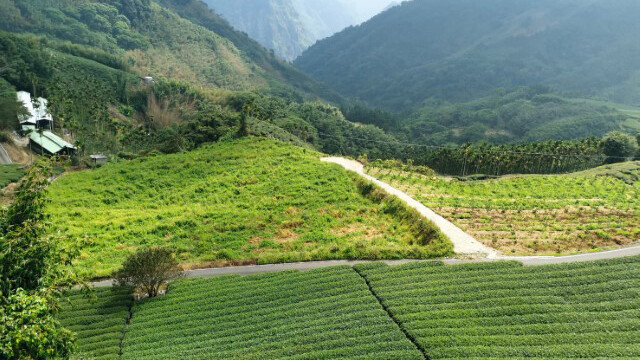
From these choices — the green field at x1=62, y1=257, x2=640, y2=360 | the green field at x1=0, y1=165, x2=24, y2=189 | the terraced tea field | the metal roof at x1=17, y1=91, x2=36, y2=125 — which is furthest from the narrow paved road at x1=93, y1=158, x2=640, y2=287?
the metal roof at x1=17, y1=91, x2=36, y2=125

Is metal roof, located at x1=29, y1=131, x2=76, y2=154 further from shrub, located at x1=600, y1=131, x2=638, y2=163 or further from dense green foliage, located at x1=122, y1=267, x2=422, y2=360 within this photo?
shrub, located at x1=600, y1=131, x2=638, y2=163

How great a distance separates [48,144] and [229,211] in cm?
6587

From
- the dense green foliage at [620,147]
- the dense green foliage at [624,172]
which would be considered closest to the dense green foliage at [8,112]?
the dense green foliage at [624,172]

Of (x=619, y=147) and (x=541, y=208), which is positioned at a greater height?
(x=619, y=147)

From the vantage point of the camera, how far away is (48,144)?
96688mm

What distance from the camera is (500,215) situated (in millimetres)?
50562

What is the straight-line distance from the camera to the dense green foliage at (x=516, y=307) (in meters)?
24.8

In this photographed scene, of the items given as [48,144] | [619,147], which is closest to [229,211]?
[48,144]

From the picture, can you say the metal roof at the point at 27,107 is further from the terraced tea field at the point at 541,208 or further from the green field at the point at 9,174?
the terraced tea field at the point at 541,208

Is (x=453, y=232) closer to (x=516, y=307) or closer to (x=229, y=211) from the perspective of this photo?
(x=516, y=307)

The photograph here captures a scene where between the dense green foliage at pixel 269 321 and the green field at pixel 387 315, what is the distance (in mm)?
83

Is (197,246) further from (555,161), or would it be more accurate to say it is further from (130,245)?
(555,161)

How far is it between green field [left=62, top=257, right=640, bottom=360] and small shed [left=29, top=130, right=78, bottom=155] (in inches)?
2975

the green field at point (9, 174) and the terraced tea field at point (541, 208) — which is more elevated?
the terraced tea field at point (541, 208)
